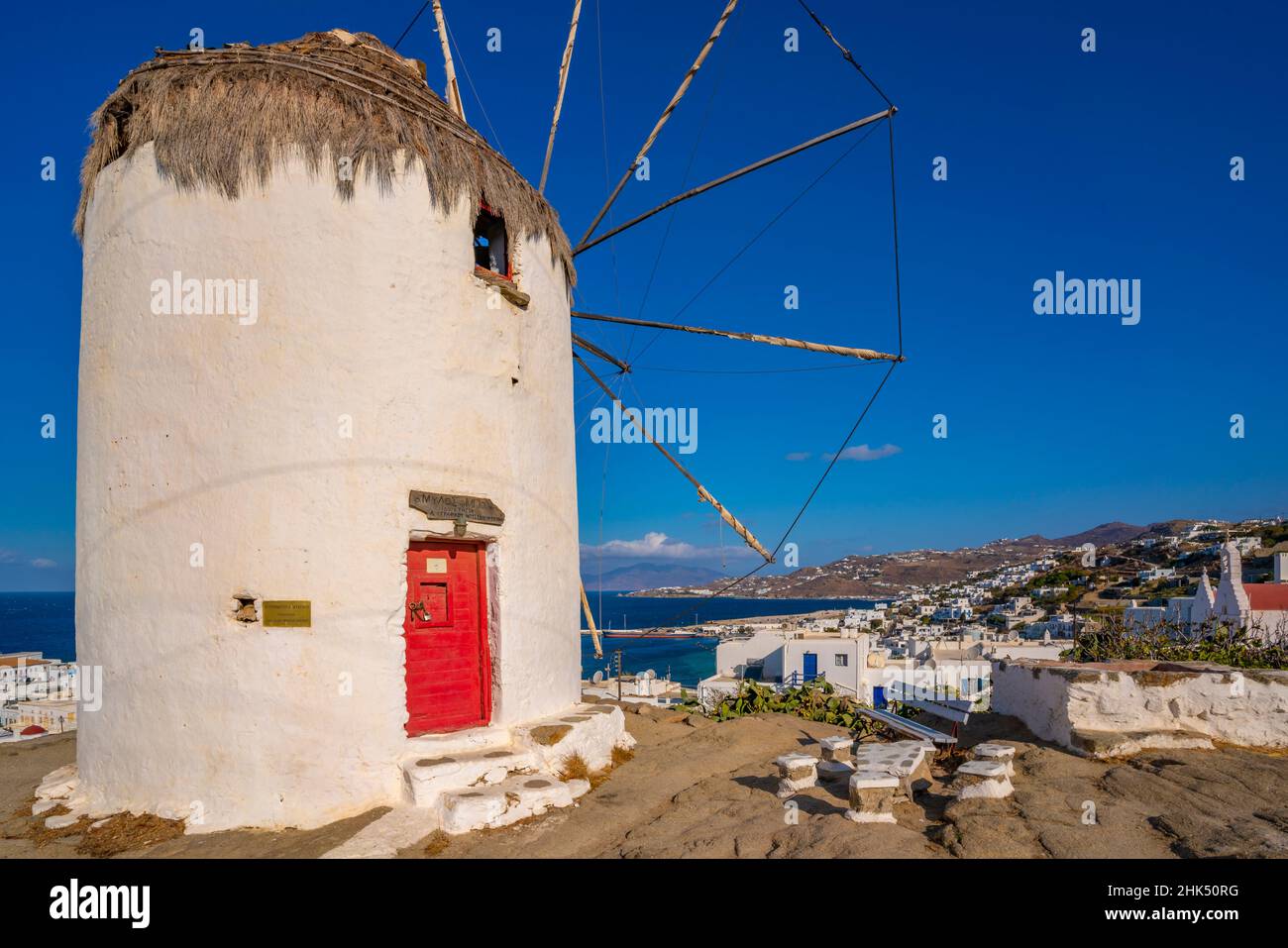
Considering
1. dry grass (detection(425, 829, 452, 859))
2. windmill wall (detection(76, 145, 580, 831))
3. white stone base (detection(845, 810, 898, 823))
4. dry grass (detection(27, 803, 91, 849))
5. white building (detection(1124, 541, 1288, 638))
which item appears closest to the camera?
white stone base (detection(845, 810, 898, 823))

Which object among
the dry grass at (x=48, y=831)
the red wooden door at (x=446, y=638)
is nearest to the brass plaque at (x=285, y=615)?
the red wooden door at (x=446, y=638)

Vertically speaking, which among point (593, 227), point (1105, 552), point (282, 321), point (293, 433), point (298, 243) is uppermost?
point (593, 227)

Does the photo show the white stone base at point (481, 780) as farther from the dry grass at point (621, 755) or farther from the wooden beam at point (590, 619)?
the wooden beam at point (590, 619)

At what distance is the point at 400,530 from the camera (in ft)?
22.9

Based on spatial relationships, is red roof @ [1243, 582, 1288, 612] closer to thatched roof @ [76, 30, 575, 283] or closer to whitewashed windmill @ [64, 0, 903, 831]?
whitewashed windmill @ [64, 0, 903, 831]

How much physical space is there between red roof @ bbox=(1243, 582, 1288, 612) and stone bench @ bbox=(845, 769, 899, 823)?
937 inches

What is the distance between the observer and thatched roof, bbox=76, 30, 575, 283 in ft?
22.9

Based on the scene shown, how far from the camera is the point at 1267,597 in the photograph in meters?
24.1

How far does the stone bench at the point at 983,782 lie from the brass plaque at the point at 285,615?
565 centimetres

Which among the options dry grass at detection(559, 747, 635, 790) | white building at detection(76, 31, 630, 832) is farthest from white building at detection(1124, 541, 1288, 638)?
white building at detection(76, 31, 630, 832)

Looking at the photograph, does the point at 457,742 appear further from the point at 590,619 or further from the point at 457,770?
the point at 590,619
